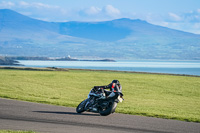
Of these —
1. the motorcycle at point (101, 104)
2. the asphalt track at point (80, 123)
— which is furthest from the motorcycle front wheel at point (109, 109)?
→ the asphalt track at point (80, 123)

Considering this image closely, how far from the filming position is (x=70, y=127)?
1393cm

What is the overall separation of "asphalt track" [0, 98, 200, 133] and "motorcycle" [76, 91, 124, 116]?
0.81 feet

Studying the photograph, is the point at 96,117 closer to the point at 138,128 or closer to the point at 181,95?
the point at 138,128

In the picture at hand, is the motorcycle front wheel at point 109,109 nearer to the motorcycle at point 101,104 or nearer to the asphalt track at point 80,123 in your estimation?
the motorcycle at point 101,104

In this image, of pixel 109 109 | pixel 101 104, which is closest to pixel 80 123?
pixel 109 109

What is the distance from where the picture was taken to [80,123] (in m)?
14.8

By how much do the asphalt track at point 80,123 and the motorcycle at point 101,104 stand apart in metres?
0.25

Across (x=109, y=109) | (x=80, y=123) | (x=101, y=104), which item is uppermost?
(x=101, y=104)

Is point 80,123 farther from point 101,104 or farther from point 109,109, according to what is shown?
point 101,104

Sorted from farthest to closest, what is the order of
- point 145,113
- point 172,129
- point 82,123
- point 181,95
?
point 181,95, point 145,113, point 82,123, point 172,129

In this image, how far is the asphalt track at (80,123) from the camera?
13.6 metres

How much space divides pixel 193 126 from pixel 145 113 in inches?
150

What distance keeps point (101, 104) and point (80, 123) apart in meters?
2.21

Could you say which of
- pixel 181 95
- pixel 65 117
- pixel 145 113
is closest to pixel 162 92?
pixel 181 95
